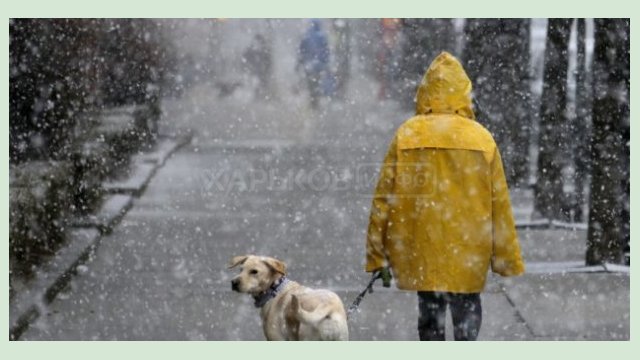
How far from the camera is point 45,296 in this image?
9.14 m

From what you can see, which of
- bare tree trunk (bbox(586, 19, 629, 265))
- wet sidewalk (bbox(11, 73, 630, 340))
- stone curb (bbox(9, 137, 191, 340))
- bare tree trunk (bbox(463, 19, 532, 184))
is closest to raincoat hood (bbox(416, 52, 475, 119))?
wet sidewalk (bbox(11, 73, 630, 340))

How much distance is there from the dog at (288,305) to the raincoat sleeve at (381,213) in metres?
0.35

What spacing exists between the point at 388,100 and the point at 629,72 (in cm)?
2263

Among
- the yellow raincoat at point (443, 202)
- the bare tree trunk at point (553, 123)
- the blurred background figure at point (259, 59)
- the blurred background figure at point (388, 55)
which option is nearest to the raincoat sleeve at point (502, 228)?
the yellow raincoat at point (443, 202)

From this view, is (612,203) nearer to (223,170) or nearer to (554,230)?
(554,230)

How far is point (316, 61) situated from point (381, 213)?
97.2ft

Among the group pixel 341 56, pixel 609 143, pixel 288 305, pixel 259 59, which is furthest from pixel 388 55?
pixel 288 305

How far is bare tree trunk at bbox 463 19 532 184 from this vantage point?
14461mm

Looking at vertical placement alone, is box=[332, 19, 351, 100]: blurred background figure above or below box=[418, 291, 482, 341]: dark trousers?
below

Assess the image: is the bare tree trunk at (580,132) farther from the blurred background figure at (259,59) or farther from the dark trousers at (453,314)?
the blurred background figure at (259,59)

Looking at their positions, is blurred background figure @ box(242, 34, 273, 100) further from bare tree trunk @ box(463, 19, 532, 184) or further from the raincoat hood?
the raincoat hood

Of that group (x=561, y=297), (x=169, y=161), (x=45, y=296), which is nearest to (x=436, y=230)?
(x=561, y=297)

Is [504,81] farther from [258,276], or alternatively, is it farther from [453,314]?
[258,276]

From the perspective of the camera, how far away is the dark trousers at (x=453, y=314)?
20.9 feet
